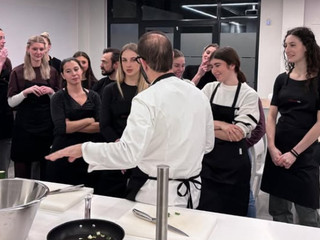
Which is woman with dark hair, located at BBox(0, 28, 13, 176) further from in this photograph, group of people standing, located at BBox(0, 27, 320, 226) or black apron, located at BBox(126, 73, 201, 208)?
black apron, located at BBox(126, 73, 201, 208)

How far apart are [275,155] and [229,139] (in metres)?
0.30

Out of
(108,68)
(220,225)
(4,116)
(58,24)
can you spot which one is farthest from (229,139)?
(58,24)

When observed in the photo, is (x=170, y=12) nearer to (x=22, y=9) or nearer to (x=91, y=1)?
(x=91, y=1)

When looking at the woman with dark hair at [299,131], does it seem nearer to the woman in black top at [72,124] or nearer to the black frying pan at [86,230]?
the woman in black top at [72,124]

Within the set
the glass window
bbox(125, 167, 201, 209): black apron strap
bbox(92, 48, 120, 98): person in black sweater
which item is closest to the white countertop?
bbox(125, 167, 201, 209): black apron strap

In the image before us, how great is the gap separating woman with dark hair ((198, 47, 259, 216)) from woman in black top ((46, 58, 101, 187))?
815 mm

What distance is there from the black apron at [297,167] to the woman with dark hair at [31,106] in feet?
6.01

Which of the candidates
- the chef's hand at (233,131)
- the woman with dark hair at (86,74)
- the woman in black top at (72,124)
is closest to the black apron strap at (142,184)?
the chef's hand at (233,131)

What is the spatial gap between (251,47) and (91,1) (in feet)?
11.6

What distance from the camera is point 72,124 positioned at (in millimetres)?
2555

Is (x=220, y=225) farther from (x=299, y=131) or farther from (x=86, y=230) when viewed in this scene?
(x=299, y=131)

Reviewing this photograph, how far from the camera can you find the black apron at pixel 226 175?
2348 mm

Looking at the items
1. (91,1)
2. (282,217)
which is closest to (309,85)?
(282,217)

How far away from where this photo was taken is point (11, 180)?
1.32m
